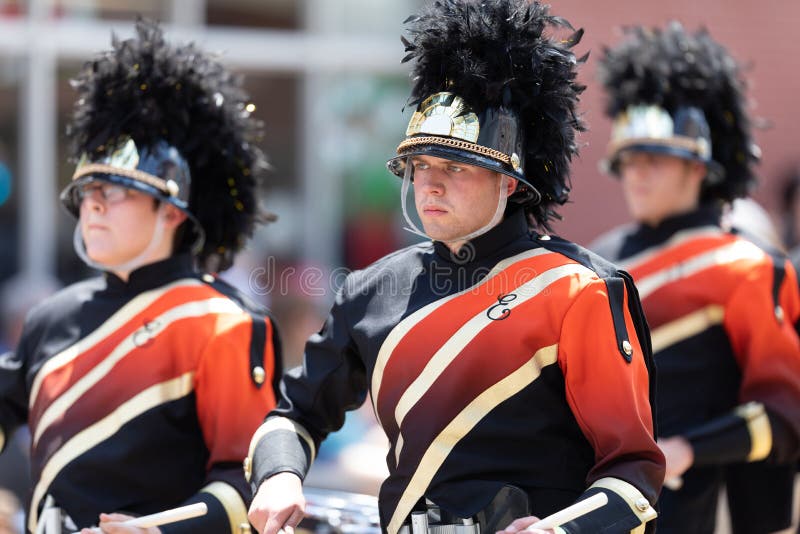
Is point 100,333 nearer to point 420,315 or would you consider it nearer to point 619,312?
point 420,315

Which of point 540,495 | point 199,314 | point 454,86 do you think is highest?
point 454,86

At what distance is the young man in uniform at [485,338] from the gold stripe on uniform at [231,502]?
0.33 metres

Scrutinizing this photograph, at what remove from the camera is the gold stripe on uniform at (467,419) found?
3152 millimetres

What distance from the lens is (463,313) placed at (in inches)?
129

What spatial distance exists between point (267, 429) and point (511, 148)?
1.03 meters

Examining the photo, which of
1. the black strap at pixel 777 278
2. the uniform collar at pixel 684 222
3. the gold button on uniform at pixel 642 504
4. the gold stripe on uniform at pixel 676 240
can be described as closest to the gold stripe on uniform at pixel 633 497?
the gold button on uniform at pixel 642 504

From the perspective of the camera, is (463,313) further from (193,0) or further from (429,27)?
(193,0)

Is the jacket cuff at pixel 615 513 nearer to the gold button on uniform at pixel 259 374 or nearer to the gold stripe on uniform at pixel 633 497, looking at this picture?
the gold stripe on uniform at pixel 633 497

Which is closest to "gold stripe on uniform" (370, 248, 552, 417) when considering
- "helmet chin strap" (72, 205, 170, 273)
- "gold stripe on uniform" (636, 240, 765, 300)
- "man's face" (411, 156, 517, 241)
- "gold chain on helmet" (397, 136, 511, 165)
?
"man's face" (411, 156, 517, 241)

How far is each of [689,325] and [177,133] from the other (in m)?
2.07

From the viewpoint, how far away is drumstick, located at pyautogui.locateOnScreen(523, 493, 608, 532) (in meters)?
2.87

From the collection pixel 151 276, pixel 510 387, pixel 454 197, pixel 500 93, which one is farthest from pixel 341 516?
pixel 500 93

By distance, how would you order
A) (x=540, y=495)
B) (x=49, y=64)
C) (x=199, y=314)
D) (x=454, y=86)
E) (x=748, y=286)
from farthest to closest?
(x=49, y=64) < (x=748, y=286) < (x=199, y=314) < (x=454, y=86) < (x=540, y=495)

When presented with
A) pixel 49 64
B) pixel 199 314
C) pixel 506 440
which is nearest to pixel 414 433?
pixel 506 440
